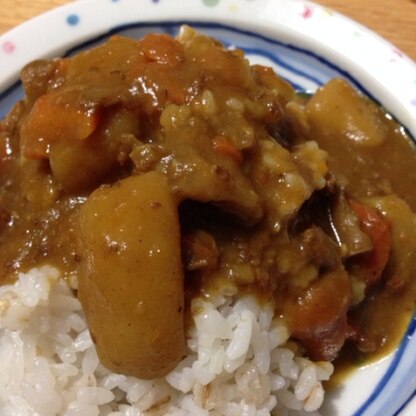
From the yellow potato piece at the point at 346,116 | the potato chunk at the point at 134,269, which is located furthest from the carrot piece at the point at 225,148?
the yellow potato piece at the point at 346,116

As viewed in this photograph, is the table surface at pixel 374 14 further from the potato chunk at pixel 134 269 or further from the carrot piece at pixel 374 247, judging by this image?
the potato chunk at pixel 134 269

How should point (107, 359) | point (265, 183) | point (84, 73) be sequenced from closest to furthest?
point (107, 359), point (265, 183), point (84, 73)

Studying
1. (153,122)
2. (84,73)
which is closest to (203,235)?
(153,122)

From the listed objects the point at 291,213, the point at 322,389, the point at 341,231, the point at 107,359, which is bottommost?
the point at 322,389

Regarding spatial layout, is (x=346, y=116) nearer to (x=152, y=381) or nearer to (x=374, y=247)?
(x=374, y=247)

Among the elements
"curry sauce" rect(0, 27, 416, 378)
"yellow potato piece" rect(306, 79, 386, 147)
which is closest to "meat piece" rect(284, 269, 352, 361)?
"curry sauce" rect(0, 27, 416, 378)

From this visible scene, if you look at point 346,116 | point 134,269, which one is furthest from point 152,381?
point 346,116

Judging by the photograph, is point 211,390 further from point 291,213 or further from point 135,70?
point 135,70
